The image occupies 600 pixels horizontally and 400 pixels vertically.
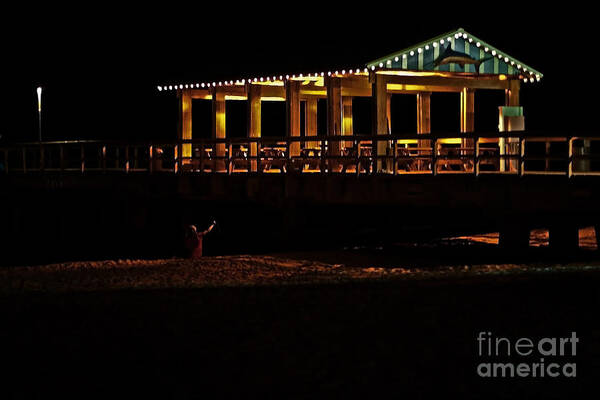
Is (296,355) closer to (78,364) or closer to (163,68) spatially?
(78,364)

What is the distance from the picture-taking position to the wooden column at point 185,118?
28.7 m

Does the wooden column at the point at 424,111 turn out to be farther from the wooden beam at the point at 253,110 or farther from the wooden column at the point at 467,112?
the wooden beam at the point at 253,110

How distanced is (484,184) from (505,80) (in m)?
8.64

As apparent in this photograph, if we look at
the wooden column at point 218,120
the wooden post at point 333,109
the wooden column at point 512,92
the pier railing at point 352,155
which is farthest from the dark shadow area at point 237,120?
the wooden post at point 333,109

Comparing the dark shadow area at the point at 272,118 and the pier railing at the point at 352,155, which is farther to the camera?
the dark shadow area at the point at 272,118

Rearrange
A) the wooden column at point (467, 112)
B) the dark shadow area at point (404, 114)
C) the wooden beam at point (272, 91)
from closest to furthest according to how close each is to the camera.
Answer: the wooden column at point (467, 112) → the wooden beam at point (272, 91) → the dark shadow area at point (404, 114)

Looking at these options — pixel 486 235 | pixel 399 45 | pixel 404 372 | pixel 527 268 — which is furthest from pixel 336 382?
pixel 486 235

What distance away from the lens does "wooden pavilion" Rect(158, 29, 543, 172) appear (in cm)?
2384

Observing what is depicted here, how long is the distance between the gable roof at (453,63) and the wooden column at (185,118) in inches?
303

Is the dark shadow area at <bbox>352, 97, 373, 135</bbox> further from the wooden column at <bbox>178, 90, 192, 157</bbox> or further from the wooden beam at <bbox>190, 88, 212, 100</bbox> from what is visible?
the wooden column at <bbox>178, 90, 192, 157</bbox>

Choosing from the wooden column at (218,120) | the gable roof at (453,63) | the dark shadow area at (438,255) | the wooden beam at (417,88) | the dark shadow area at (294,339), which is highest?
the gable roof at (453,63)

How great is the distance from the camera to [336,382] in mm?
8648

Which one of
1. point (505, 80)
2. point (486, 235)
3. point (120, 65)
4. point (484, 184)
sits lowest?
point (486, 235)

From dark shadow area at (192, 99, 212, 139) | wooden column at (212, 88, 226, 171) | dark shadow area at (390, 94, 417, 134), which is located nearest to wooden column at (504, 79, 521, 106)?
wooden column at (212, 88, 226, 171)
